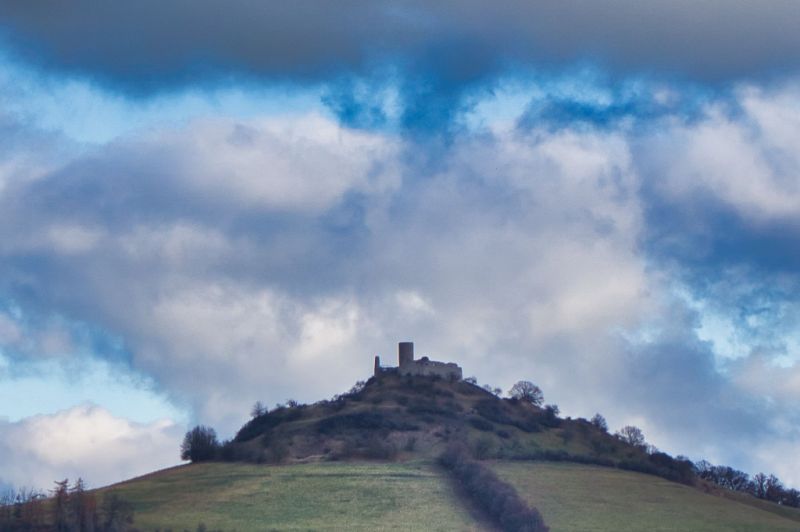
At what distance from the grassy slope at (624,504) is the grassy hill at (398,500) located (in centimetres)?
10

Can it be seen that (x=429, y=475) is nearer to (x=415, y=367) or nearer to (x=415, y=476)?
(x=415, y=476)

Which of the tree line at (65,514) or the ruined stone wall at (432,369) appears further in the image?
the ruined stone wall at (432,369)

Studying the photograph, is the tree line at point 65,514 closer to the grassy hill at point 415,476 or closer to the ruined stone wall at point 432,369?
the grassy hill at point 415,476

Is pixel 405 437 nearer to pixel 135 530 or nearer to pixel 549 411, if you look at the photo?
pixel 549 411

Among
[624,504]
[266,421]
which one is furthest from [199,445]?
[624,504]

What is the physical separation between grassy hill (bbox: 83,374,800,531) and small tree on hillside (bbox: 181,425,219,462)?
2.39m

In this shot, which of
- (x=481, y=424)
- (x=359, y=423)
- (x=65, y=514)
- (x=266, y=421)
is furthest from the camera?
(x=266, y=421)

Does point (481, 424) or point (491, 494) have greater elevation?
point (481, 424)

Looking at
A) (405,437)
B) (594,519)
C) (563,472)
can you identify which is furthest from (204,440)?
(594,519)

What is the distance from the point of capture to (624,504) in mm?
86375

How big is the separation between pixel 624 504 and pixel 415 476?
591 inches

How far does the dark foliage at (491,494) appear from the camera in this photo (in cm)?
7531

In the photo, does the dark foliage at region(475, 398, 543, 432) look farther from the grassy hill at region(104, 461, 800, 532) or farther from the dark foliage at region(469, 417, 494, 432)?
the grassy hill at region(104, 461, 800, 532)

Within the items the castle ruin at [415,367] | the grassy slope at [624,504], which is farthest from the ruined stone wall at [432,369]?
the grassy slope at [624,504]
